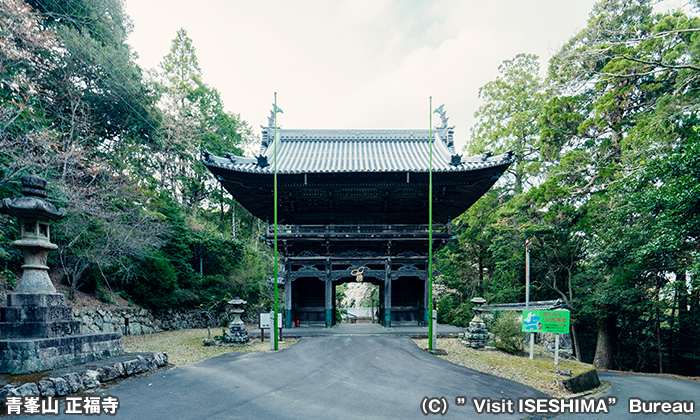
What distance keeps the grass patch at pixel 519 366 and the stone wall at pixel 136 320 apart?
38.5 ft

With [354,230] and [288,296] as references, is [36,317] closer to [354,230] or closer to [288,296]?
[288,296]

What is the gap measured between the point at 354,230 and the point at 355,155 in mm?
4036

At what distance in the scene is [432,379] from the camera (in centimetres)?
664

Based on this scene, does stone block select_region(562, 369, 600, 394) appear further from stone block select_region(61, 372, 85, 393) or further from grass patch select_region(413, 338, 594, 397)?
stone block select_region(61, 372, 85, 393)

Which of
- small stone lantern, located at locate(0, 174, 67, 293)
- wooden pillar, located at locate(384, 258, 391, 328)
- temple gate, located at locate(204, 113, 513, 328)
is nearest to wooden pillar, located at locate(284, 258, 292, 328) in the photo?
temple gate, located at locate(204, 113, 513, 328)

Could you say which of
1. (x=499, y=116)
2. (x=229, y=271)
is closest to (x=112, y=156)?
Answer: (x=229, y=271)

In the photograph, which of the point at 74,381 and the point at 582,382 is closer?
the point at 74,381

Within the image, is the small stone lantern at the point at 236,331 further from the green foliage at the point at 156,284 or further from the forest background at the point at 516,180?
the green foliage at the point at 156,284

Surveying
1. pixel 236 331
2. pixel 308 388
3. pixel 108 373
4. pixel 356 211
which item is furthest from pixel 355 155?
pixel 108 373

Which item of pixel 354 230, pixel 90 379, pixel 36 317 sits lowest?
pixel 90 379

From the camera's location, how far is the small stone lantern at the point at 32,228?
20.0ft

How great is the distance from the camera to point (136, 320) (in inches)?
546

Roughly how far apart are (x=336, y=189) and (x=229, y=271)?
11.0 m

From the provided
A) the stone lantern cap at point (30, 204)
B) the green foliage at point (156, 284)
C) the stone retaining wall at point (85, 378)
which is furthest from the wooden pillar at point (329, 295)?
the stone lantern cap at point (30, 204)
